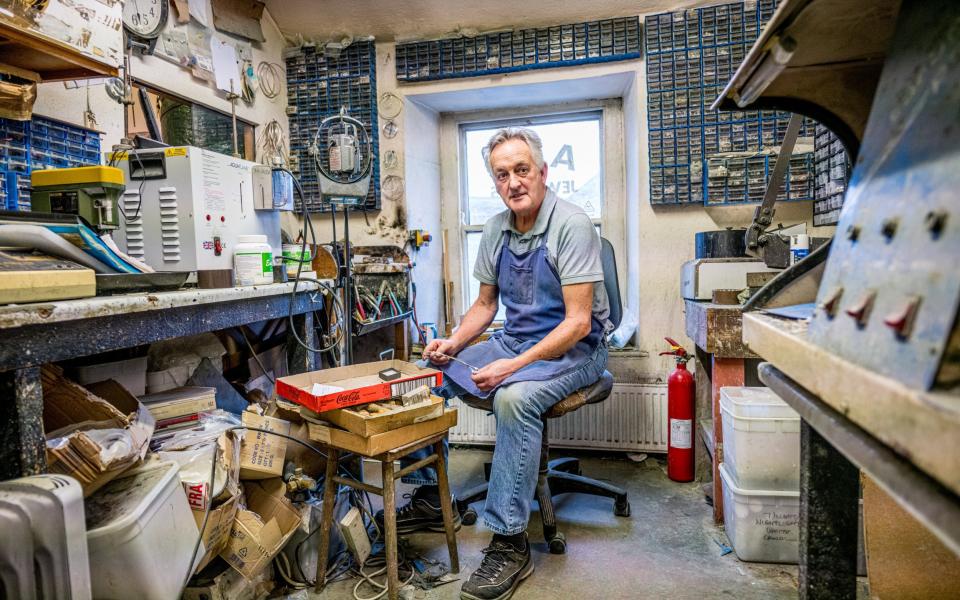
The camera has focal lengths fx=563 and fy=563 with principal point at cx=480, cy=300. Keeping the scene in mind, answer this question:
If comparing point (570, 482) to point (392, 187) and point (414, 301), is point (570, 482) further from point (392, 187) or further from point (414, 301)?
point (392, 187)

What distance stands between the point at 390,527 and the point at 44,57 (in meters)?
1.57

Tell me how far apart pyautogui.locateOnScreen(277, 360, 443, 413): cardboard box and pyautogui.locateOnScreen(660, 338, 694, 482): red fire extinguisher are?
1240 millimetres

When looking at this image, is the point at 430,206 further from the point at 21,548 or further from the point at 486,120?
the point at 21,548

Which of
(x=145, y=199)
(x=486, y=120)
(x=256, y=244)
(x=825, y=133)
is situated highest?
(x=486, y=120)

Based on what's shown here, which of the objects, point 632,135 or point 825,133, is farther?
point 632,135

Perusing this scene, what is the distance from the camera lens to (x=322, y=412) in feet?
5.40

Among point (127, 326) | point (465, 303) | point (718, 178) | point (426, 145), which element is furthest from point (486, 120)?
point (127, 326)

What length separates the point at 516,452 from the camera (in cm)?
178

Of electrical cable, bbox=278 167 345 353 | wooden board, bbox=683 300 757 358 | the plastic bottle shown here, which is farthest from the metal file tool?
the plastic bottle

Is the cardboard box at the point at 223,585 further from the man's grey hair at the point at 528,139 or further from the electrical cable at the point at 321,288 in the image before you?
the man's grey hair at the point at 528,139

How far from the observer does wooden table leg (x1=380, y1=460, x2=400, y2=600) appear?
1607mm

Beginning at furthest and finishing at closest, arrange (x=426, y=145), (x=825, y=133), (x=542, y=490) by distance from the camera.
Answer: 1. (x=426, y=145)
2. (x=825, y=133)
3. (x=542, y=490)

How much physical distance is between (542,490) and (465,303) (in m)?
1.68

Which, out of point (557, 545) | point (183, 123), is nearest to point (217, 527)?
point (557, 545)
